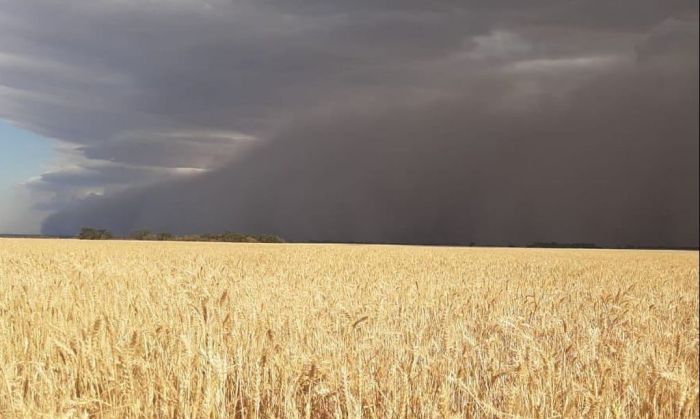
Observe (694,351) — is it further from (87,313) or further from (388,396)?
(87,313)

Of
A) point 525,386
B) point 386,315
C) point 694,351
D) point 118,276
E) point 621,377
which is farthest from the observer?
point 118,276

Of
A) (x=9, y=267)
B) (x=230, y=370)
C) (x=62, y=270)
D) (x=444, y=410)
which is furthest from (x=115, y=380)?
(x=9, y=267)

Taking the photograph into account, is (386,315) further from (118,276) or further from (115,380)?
(118,276)

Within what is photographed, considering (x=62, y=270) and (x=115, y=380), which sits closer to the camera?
(x=115, y=380)

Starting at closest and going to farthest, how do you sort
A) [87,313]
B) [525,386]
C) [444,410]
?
[444,410]
[525,386]
[87,313]

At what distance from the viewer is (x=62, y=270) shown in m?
11.4

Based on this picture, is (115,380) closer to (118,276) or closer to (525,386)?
(525,386)

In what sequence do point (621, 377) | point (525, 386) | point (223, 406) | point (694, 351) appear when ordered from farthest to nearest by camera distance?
point (694, 351)
point (621, 377)
point (525, 386)
point (223, 406)

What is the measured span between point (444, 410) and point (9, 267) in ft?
40.4

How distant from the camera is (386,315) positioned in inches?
290

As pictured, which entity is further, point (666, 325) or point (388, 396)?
point (666, 325)

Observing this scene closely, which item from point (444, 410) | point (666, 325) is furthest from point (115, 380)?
point (666, 325)

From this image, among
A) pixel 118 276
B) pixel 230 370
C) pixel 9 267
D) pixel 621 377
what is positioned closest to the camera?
pixel 230 370

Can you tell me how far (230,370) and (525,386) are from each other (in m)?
1.91
